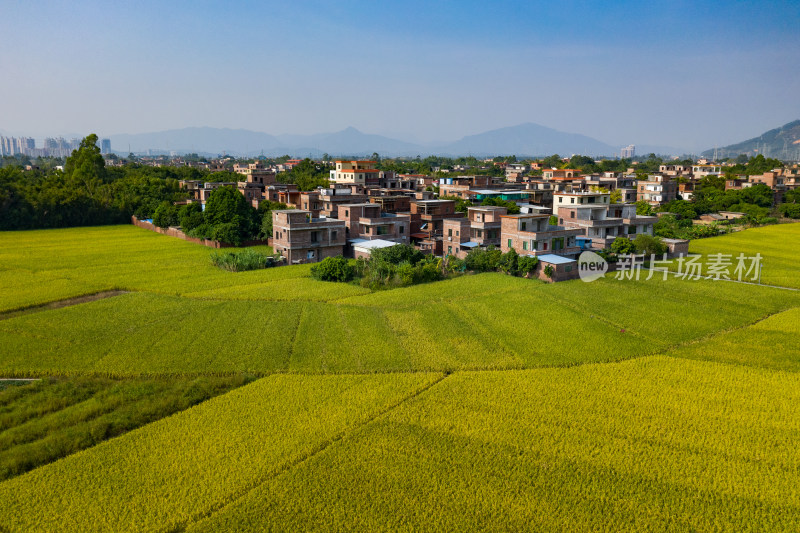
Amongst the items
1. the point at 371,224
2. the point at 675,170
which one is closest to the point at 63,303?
the point at 371,224

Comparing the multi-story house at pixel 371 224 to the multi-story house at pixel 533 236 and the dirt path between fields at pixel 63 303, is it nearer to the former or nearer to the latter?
the multi-story house at pixel 533 236

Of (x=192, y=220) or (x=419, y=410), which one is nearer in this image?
(x=419, y=410)

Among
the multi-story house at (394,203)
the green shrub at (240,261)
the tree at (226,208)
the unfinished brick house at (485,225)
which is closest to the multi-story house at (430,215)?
the multi-story house at (394,203)

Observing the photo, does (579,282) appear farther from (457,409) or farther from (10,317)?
(10,317)

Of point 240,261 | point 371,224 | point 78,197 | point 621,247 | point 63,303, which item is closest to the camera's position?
point 63,303

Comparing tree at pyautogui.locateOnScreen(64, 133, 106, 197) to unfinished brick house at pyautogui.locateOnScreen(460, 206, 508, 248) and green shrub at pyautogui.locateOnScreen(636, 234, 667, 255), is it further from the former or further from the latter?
green shrub at pyautogui.locateOnScreen(636, 234, 667, 255)

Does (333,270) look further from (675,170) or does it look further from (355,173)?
(675,170)
